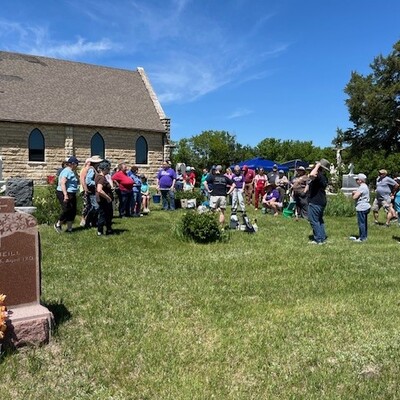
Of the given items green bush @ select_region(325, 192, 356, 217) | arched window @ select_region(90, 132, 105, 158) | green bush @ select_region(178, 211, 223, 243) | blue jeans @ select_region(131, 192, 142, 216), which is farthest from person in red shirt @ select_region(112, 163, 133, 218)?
arched window @ select_region(90, 132, 105, 158)

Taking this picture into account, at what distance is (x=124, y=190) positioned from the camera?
1422 cm

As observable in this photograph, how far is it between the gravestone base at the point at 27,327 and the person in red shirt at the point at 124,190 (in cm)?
953

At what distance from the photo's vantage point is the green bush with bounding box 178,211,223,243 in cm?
1016

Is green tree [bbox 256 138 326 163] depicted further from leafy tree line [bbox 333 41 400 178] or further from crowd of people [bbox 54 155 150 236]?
crowd of people [bbox 54 155 150 236]

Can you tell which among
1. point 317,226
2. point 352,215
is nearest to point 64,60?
point 352,215

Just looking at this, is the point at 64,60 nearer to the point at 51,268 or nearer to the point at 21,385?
the point at 51,268

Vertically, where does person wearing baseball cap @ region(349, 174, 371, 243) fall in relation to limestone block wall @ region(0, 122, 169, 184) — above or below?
below

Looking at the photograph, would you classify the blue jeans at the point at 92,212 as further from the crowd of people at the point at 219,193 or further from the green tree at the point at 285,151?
the green tree at the point at 285,151

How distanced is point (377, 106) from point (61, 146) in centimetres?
2785

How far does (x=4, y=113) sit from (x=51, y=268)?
76.5 feet

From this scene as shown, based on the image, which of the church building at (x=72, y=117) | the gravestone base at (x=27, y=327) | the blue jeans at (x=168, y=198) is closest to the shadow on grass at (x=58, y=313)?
the gravestone base at (x=27, y=327)

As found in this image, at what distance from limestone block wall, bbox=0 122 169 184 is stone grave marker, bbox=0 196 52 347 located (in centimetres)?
2577

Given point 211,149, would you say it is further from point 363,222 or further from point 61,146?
point 363,222

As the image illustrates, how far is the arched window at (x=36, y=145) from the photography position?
95.7 ft
